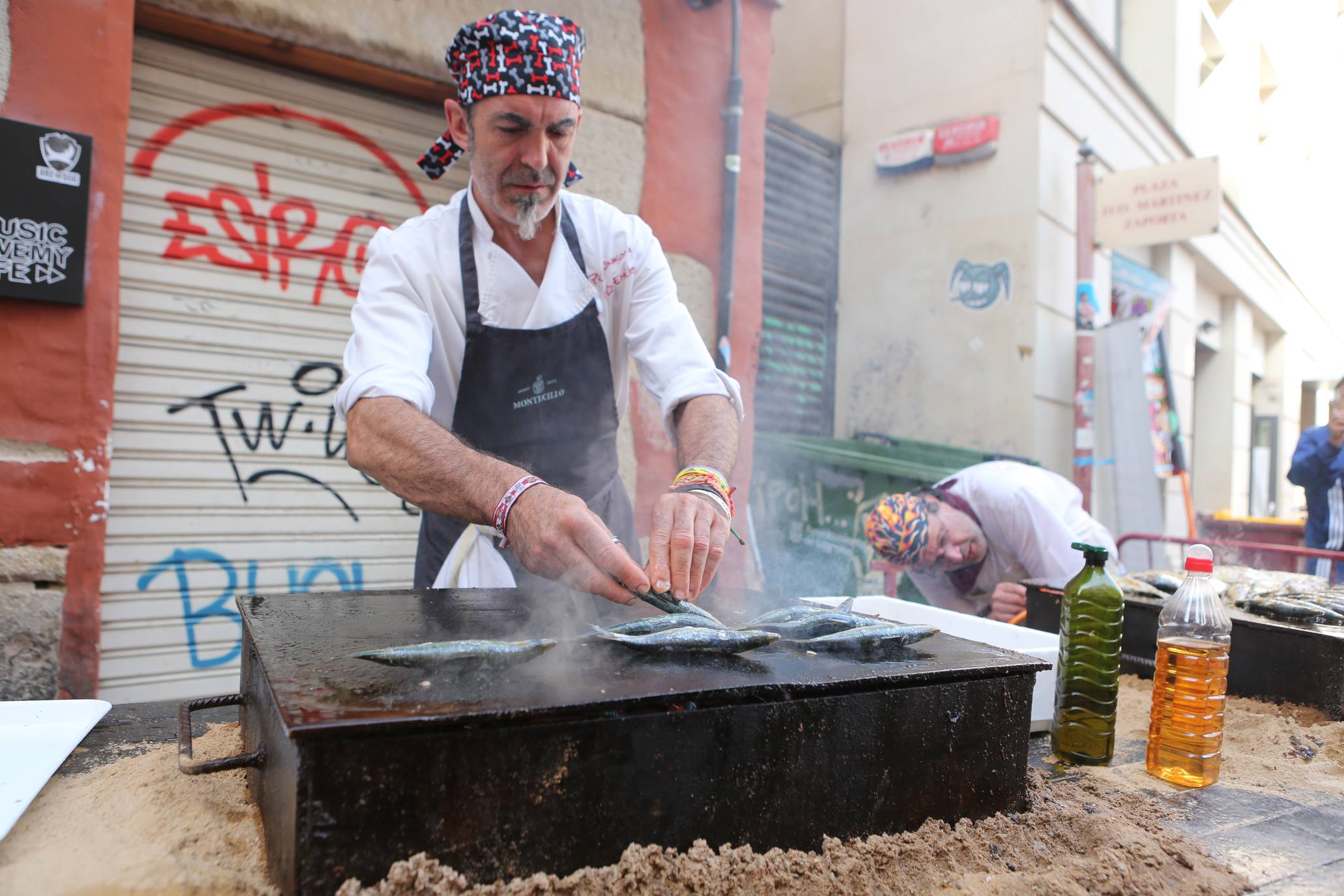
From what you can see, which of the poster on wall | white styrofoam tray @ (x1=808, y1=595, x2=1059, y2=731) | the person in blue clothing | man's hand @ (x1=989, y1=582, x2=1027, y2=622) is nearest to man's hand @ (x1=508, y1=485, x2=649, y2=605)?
white styrofoam tray @ (x1=808, y1=595, x2=1059, y2=731)

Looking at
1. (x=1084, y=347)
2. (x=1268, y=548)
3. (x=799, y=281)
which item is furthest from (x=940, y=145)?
(x=1268, y=548)

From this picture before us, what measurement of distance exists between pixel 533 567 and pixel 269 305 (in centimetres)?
298

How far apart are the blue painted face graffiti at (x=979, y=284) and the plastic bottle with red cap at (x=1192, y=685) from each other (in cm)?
576

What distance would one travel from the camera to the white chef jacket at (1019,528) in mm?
3582

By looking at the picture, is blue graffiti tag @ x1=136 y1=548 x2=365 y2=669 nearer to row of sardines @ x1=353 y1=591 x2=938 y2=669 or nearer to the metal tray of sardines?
row of sardines @ x1=353 y1=591 x2=938 y2=669

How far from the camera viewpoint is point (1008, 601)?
3.27 metres

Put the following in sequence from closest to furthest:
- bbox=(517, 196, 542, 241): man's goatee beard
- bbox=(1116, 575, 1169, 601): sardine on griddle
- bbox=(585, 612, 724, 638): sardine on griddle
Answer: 1. bbox=(585, 612, 724, 638): sardine on griddle
2. bbox=(517, 196, 542, 241): man's goatee beard
3. bbox=(1116, 575, 1169, 601): sardine on griddle

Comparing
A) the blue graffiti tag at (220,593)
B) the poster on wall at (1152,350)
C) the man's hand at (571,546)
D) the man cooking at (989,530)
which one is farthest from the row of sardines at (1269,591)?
the poster on wall at (1152,350)

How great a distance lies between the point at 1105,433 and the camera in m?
7.34

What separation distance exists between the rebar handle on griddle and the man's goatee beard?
145 cm

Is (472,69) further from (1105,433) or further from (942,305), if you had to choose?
(1105,433)

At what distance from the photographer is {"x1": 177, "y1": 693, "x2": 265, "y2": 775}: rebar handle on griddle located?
1170mm

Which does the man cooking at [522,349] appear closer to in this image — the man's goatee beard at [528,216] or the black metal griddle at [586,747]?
the man's goatee beard at [528,216]

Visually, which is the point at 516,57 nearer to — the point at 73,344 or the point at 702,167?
the point at 73,344
